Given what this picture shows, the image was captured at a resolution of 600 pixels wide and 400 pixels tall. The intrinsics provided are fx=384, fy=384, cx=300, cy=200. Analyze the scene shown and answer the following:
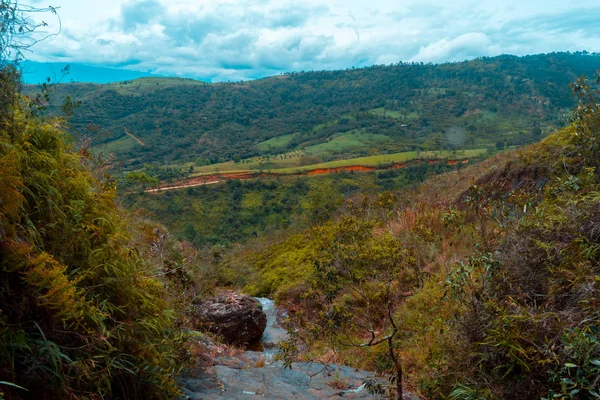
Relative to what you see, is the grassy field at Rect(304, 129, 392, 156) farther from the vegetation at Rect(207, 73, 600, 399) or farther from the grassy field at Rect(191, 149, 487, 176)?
the vegetation at Rect(207, 73, 600, 399)

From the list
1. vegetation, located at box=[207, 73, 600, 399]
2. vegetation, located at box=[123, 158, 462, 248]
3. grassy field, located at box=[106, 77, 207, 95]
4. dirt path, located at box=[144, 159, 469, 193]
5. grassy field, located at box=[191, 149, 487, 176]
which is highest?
grassy field, located at box=[106, 77, 207, 95]

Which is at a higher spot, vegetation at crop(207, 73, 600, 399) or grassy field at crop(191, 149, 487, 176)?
vegetation at crop(207, 73, 600, 399)

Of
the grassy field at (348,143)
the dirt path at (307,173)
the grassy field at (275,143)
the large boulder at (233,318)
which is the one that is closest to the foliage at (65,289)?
the large boulder at (233,318)

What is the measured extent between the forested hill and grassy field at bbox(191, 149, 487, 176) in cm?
862

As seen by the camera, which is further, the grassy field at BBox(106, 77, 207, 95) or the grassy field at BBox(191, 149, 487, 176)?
the grassy field at BBox(106, 77, 207, 95)

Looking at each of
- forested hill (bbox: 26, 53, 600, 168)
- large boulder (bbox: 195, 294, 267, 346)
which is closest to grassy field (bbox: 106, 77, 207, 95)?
forested hill (bbox: 26, 53, 600, 168)

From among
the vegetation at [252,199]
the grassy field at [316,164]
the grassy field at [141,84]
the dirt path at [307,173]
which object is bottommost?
the vegetation at [252,199]

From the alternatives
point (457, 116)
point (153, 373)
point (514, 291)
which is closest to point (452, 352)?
point (514, 291)

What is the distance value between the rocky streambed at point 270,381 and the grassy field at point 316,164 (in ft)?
205

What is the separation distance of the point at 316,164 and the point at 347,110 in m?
64.4

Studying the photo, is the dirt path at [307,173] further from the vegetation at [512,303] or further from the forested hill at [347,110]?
the vegetation at [512,303]

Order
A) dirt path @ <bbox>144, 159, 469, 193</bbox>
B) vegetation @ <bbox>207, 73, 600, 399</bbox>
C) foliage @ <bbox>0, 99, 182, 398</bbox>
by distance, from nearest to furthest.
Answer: foliage @ <bbox>0, 99, 182, 398</bbox>, vegetation @ <bbox>207, 73, 600, 399</bbox>, dirt path @ <bbox>144, 159, 469, 193</bbox>

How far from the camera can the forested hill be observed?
92125 millimetres

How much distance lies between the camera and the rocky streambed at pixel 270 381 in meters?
3.64
